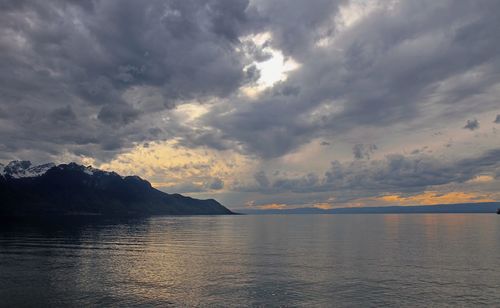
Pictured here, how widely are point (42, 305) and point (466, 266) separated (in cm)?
7699

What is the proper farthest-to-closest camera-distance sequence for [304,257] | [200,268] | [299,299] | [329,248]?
[329,248] < [304,257] < [200,268] < [299,299]

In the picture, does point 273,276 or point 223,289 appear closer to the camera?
point 223,289

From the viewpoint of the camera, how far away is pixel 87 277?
64938mm

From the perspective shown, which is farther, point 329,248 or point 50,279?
point 329,248

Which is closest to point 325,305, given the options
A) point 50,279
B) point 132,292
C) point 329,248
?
point 132,292

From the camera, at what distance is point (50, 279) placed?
2473 inches

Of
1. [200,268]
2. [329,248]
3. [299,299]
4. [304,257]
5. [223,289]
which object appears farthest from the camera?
[329,248]

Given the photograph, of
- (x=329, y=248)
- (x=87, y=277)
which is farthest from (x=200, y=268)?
(x=329, y=248)

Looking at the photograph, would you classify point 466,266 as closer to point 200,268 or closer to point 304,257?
point 304,257

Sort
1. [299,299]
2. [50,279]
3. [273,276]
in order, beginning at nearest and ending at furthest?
[299,299] → [50,279] → [273,276]

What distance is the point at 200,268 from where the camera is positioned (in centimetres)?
7488

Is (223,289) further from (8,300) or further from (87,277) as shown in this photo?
(8,300)

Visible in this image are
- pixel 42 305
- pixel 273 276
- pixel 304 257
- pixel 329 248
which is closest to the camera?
pixel 42 305

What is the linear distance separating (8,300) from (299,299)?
38698mm
